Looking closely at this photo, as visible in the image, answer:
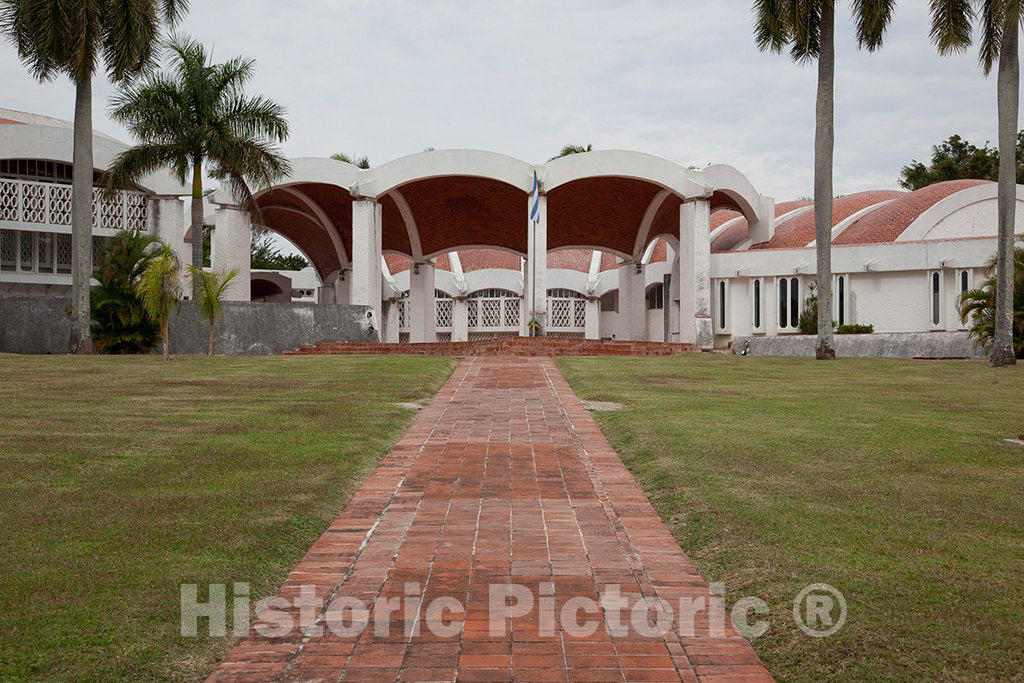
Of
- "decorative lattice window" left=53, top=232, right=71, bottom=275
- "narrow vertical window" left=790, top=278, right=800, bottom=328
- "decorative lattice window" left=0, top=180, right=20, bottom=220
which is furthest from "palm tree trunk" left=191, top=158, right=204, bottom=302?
"narrow vertical window" left=790, top=278, right=800, bottom=328

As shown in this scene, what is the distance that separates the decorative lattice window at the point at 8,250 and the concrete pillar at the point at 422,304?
15629 millimetres

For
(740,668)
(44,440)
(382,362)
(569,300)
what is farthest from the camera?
(569,300)

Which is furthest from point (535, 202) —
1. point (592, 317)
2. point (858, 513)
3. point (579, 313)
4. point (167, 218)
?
point (858, 513)

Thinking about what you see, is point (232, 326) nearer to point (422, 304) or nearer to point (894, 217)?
point (422, 304)

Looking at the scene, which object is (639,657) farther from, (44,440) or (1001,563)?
(44,440)

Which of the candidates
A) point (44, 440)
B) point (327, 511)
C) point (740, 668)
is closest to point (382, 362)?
point (44, 440)

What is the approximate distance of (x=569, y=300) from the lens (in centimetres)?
4553

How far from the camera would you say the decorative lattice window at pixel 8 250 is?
31281mm

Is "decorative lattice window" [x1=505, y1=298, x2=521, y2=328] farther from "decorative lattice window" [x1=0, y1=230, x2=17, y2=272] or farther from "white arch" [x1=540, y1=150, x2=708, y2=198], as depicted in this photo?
"decorative lattice window" [x1=0, y1=230, x2=17, y2=272]

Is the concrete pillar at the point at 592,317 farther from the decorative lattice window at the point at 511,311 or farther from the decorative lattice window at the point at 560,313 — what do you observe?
the decorative lattice window at the point at 511,311

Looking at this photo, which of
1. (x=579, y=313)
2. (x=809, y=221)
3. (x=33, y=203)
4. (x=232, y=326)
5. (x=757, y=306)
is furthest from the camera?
(x=579, y=313)

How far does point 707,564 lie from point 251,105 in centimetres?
2464

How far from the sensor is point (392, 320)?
45719mm

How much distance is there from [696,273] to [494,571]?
27.5 meters
